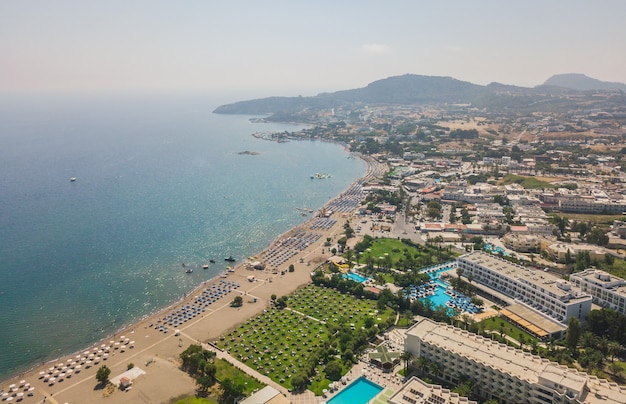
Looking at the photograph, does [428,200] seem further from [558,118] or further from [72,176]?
[558,118]

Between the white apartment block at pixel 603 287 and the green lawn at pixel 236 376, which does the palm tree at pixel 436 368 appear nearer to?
the green lawn at pixel 236 376

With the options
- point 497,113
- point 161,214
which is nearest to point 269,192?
point 161,214

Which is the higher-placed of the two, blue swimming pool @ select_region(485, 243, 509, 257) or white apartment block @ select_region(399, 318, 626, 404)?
white apartment block @ select_region(399, 318, 626, 404)

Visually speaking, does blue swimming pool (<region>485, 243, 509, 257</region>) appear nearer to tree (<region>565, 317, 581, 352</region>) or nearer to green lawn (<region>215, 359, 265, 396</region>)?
tree (<region>565, 317, 581, 352</region>)

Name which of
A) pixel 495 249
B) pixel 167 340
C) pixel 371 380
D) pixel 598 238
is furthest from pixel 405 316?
pixel 598 238

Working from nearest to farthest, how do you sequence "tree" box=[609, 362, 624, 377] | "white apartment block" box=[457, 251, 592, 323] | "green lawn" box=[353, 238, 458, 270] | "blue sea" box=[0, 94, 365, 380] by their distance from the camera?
1. "tree" box=[609, 362, 624, 377]
2. "white apartment block" box=[457, 251, 592, 323]
3. "blue sea" box=[0, 94, 365, 380]
4. "green lawn" box=[353, 238, 458, 270]

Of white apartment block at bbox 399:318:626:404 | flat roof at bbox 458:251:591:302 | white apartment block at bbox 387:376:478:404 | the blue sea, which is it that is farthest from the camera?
the blue sea

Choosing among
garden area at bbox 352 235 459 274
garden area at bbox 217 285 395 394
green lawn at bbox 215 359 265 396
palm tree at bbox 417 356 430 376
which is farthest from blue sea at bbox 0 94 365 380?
palm tree at bbox 417 356 430 376
